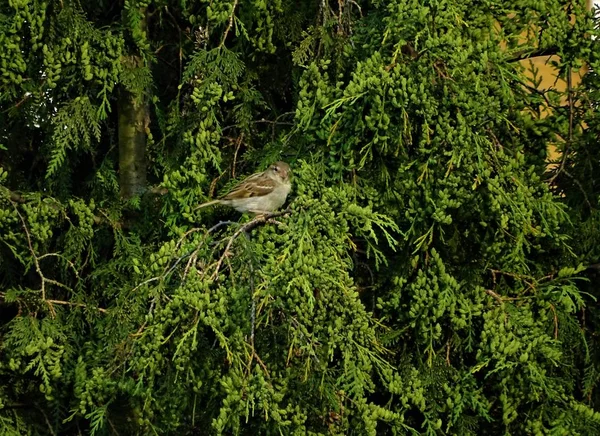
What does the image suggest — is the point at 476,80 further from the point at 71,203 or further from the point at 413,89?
the point at 71,203

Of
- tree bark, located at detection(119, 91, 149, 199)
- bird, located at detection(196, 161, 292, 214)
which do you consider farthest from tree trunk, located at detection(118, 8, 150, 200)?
bird, located at detection(196, 161, 292, 214)

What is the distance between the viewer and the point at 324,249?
338 cm

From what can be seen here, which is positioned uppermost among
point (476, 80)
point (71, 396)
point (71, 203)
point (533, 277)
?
point (476, 80)

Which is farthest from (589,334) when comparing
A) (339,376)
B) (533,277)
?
(339,376)

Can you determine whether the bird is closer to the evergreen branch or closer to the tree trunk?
the evergreen branch

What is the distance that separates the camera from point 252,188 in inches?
175

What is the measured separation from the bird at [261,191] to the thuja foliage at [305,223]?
8 centimetres

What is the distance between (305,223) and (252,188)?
111cm

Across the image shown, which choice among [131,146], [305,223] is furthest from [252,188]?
[305,223]

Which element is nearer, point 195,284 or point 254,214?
point 195,284

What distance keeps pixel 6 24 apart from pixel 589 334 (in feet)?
9.20

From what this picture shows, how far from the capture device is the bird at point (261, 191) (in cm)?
435

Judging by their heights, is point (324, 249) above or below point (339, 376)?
above

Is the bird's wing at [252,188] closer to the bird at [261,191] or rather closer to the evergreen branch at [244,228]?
the bird at [261,191]
